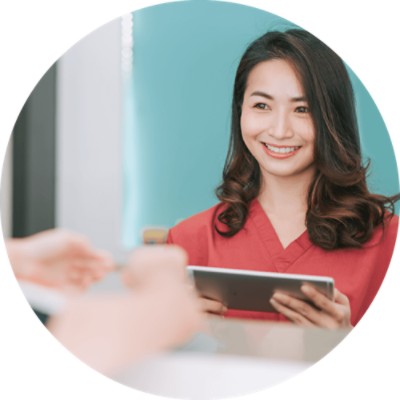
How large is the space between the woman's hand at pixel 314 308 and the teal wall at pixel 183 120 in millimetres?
252

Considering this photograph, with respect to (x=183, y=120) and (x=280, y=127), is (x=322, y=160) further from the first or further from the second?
(x=183, y=120)

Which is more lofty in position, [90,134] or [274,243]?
[90,134]

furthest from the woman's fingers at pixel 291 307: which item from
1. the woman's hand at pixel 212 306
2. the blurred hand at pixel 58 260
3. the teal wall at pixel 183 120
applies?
the blurred hand at pixel 58 260

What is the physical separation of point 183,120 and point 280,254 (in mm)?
356

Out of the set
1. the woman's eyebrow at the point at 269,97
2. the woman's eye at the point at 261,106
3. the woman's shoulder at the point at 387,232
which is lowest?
the woman's shoulder at the point at 387,232

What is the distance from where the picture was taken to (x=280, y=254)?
1.59 m

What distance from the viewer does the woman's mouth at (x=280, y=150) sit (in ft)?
5.24

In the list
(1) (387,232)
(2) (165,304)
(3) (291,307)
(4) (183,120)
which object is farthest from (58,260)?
(1) (387,232)

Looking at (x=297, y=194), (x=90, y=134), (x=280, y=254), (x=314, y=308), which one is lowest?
(x=314, y=308)

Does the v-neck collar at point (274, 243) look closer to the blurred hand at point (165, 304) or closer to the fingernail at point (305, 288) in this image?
the fingernail at point (305, 288)

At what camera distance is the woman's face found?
157cm

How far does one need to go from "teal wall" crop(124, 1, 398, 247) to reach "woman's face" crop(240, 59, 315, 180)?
56mm

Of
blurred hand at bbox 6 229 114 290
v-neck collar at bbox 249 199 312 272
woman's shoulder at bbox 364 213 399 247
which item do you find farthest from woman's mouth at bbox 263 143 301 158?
blurred hand at bbox 6 229 114 290

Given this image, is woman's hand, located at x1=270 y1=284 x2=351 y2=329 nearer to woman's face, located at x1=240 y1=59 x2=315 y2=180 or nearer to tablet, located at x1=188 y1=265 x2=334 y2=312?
tablet, located at x1=188 y1=265 x2=334 y2=312
